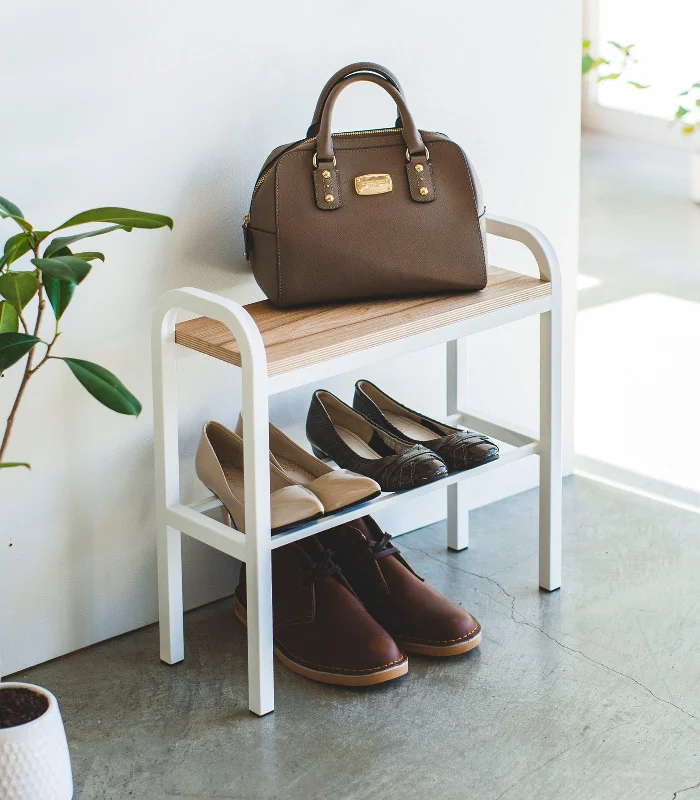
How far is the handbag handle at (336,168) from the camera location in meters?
1.79

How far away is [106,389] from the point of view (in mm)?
1448

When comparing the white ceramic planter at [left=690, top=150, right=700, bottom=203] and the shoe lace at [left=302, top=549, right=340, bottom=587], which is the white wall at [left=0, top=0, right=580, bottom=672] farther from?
the white ceramic planter at [left=690, top=150, right=700, bottom=203]

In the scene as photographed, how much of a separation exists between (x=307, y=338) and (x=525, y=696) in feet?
2.16

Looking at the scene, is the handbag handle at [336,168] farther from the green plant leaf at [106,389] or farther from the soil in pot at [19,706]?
the soil in pot at [19,706]

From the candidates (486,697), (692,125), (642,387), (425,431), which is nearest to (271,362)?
(425,431)

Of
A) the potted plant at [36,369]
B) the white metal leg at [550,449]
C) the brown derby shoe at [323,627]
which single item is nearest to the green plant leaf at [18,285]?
the potted plant at [36,369]

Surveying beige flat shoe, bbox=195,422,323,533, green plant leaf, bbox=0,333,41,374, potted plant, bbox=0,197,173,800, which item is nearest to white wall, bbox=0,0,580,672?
beige flat shoe, bbox=195,422,323,533

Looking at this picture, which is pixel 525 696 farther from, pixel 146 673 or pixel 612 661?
pixel 146 673

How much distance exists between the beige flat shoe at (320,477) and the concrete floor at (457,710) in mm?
307

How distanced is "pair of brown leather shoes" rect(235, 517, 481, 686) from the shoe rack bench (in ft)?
0.44

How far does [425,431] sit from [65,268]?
945 millimetres

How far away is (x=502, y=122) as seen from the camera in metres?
2.31

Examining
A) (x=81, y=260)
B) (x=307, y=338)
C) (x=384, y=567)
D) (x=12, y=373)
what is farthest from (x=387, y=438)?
(x=81, y=260)

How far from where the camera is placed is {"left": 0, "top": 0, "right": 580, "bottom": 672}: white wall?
1.78 metres
